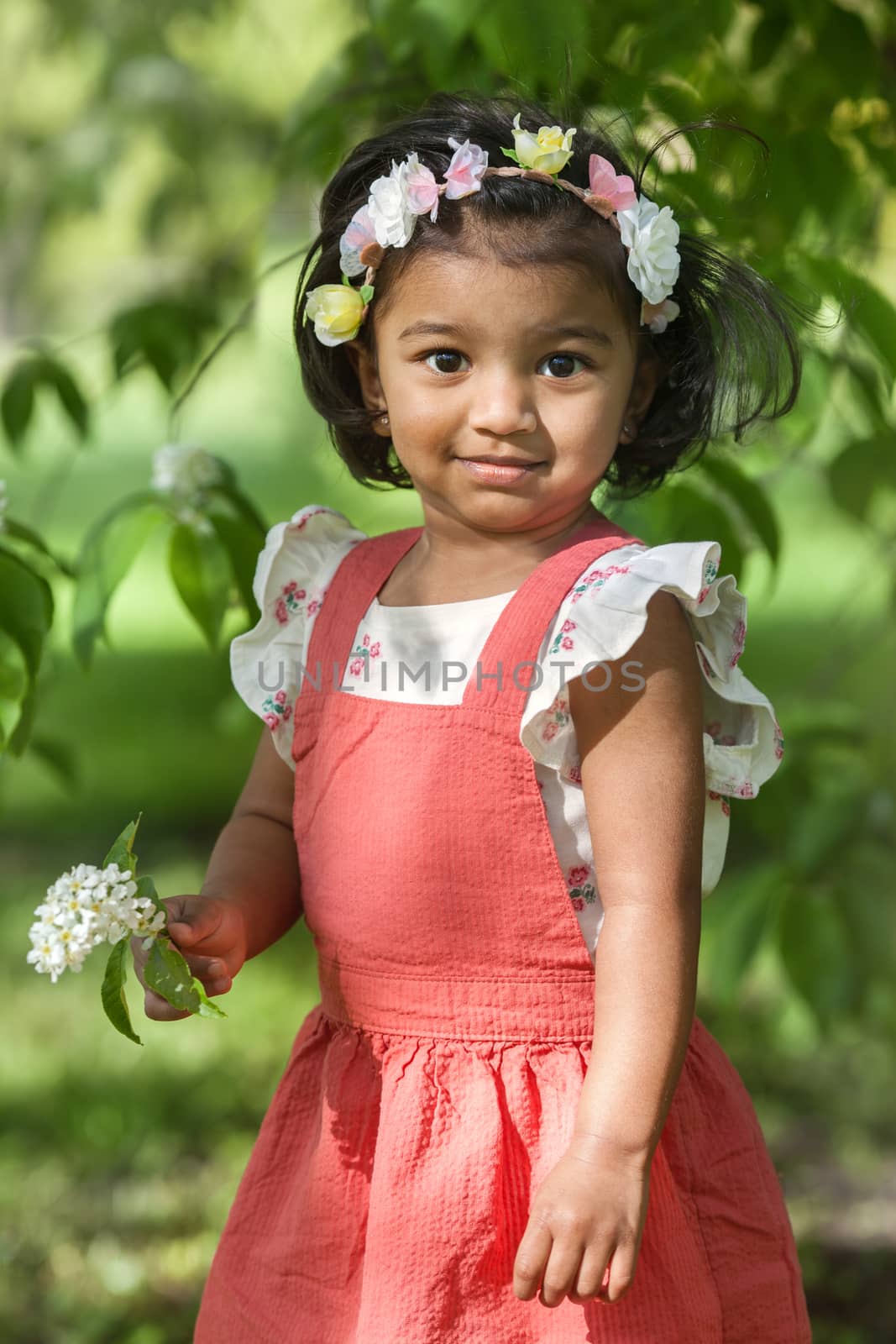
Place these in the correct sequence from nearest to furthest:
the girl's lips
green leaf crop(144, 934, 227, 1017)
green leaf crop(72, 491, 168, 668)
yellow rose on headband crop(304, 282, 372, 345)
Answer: green leaf crop(144, 934, 227, 1017) → the girl's lips → yellow rose on headband crop(304, 282, 372, 345) → green leaf crop(72, 491, 168, 668)

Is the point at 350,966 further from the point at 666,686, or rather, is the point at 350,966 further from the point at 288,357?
the point at 288,357

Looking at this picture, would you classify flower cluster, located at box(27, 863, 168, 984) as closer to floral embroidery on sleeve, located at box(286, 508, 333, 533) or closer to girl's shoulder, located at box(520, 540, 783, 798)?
girl's shoulder, located at box(520, 540, 783, 798)

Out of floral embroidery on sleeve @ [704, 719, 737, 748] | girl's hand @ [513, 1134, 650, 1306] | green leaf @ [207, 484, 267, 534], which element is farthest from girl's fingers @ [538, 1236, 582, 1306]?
green leaf @ [207, 484, 267, 534]

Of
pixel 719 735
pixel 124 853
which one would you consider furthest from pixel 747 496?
pixel 124 853

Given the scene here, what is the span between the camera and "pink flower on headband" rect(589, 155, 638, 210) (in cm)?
141

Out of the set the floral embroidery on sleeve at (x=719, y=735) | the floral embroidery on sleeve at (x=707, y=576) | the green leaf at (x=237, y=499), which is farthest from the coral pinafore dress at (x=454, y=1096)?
the green leaf at (x=237, y=499)

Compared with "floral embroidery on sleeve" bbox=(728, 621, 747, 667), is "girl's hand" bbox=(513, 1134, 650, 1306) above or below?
below

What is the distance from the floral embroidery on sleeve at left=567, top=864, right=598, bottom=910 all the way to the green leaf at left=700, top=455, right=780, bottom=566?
0.71m

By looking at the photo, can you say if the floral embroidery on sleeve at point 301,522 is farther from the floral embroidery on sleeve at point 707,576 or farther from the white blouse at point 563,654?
the floral embroidery on sleeve at point 707,576

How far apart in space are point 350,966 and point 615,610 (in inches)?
18.0

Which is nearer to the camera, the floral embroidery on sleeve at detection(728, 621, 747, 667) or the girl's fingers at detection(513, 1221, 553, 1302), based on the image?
the girl's fingers at detection(513, 1221, 553, 1302)

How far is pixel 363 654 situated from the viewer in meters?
1.52

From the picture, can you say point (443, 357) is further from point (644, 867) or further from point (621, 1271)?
point (621, 1271)

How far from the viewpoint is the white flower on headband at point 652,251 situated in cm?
138
